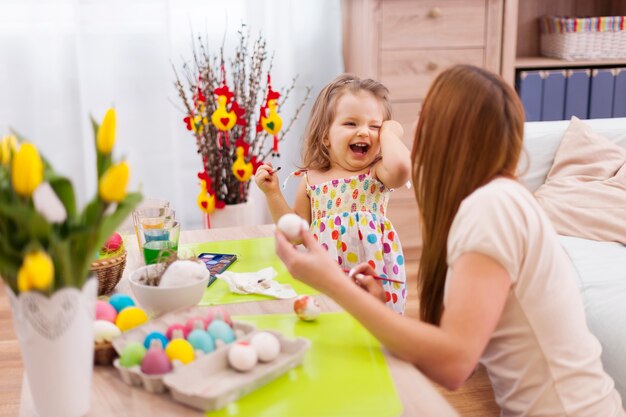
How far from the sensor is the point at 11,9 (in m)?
3.31

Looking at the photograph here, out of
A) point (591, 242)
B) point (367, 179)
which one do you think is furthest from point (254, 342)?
point (591, 242)

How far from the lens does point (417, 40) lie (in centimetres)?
329

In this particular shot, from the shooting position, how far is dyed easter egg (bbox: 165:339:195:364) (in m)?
1.09

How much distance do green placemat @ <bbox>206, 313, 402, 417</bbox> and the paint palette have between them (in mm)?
313

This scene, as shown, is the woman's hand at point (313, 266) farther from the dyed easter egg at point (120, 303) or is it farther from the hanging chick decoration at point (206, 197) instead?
the hanging chick decoration at point (206, 197)

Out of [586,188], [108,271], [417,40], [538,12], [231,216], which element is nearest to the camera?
[108,271]

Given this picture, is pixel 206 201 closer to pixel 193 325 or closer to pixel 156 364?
pixel 193 325

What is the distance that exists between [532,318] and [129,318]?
628 mm

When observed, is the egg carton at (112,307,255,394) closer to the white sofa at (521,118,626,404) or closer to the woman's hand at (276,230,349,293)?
the woman's hand at (276,230,349,293)

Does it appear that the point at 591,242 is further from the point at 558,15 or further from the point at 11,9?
the point at 11,9

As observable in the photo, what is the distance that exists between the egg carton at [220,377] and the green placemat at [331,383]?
11 millimetres

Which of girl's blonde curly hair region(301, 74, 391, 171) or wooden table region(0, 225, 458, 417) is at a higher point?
girl's blonde curly hair region(301, 74, 391, 171)

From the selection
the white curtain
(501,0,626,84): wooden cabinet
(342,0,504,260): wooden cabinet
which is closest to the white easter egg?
(342,0,504,260): wooden cabinet

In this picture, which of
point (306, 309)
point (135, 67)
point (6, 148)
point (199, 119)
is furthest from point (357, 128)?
point (135, 67)
